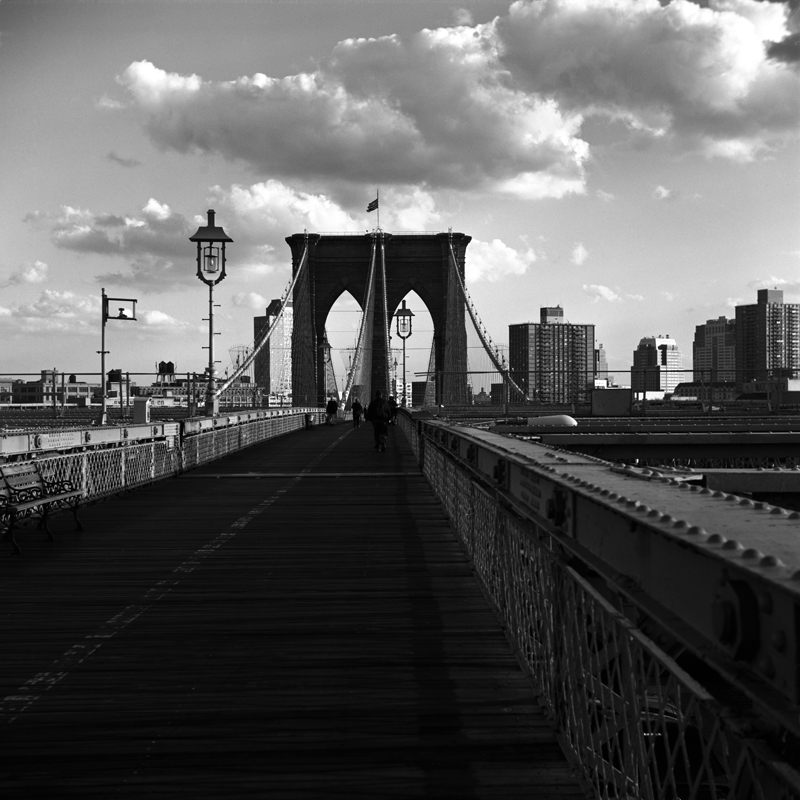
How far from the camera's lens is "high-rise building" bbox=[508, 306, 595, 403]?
3269 cm

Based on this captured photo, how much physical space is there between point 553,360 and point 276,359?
18329 millimetres

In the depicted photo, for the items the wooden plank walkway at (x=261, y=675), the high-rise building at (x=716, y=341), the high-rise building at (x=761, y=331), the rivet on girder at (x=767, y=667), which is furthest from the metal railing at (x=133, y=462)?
the high-rise building at (x=716, y=341)

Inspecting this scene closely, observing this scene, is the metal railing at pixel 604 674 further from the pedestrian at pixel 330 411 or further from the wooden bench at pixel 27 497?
the pedestrian at pixel 330 411

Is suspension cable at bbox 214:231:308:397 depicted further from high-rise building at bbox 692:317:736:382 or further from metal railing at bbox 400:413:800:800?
high-rise building at bbox 692:317:736:382

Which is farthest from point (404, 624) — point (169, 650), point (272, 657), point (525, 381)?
point (525, 381)

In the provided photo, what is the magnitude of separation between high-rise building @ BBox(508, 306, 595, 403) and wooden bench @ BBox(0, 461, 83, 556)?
2075cm

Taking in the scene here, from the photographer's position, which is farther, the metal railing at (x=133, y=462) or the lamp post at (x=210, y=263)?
the lamp post at (x=210, y=263)

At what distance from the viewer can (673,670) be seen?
2.22m

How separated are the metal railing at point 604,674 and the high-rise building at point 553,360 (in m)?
24.6

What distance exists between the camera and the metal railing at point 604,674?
186 centimetres

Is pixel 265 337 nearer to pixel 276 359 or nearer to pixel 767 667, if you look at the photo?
pixel 276 359

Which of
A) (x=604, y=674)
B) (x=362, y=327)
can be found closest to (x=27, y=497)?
(x=604, y=674)

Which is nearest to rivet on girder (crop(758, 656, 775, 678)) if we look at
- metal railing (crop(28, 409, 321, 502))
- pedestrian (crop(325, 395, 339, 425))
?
metal railing (crop(28, 409, 321, 502))

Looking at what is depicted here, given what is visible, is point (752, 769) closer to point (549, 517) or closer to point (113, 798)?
point (549, 517)
